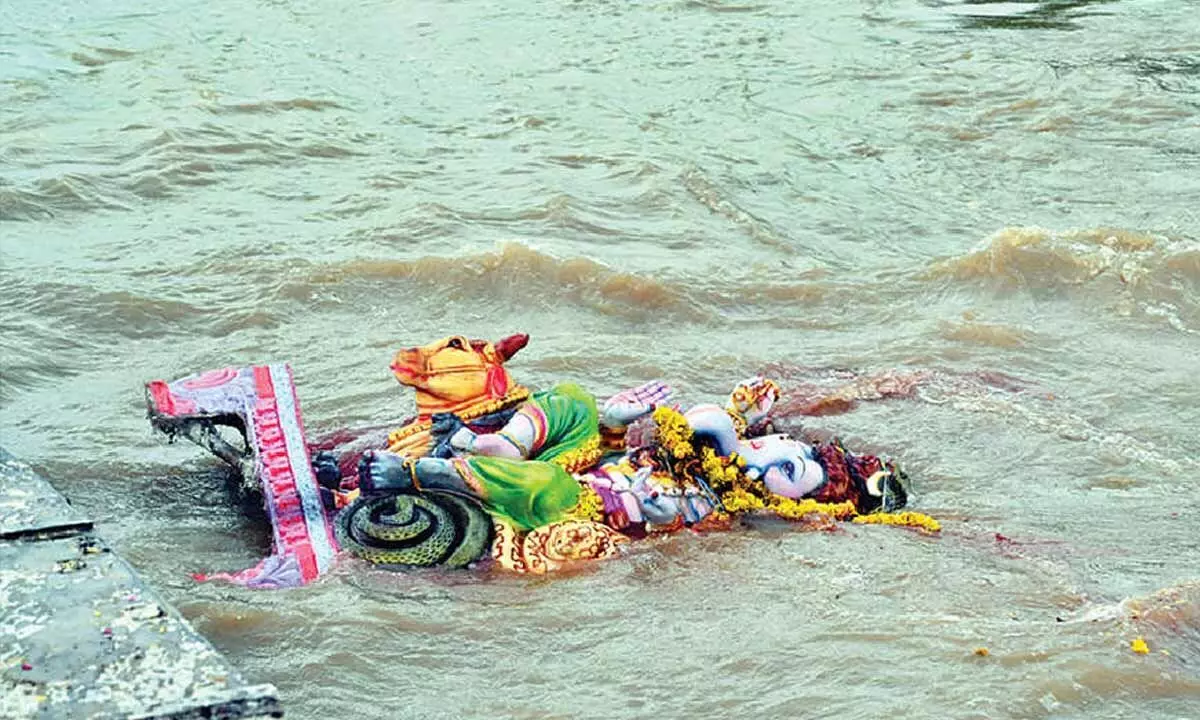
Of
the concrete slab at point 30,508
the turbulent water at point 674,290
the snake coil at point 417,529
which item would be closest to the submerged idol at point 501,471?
the snake coil at point 417,529

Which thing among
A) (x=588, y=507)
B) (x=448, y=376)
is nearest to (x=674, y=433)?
(x=588, y=507)

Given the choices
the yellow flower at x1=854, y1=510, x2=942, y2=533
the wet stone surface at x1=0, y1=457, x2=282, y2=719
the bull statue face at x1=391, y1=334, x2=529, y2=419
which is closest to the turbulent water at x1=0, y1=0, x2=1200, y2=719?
the yellow flower at x1=854, y1=510, x2=942, y2=533

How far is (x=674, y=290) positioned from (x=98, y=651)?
221 inches

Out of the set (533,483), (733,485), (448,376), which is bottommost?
(733,485)

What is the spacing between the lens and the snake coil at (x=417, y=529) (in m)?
5.77

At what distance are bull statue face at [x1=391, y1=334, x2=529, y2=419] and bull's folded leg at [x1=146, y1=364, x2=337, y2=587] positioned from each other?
506 millimetres

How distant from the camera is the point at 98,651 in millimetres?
3863

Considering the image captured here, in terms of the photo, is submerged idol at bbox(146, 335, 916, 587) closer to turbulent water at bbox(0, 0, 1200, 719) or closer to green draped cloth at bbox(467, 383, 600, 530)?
green draped cloth at bbox(467, 383, 600, 530)

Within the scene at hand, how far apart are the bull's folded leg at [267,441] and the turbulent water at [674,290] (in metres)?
0.19

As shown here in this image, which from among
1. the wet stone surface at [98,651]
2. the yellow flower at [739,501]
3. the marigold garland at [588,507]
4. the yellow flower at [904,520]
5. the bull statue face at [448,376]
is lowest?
the yellow flower at [904,520]

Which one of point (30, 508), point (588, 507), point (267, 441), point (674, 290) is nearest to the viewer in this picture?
point (30, 508)

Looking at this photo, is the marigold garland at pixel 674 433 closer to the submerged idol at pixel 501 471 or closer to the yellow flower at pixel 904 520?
the submerged idol at pixel 501 471

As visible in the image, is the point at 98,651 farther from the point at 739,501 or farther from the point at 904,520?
the point at 904,520

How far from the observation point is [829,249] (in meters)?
10.0
